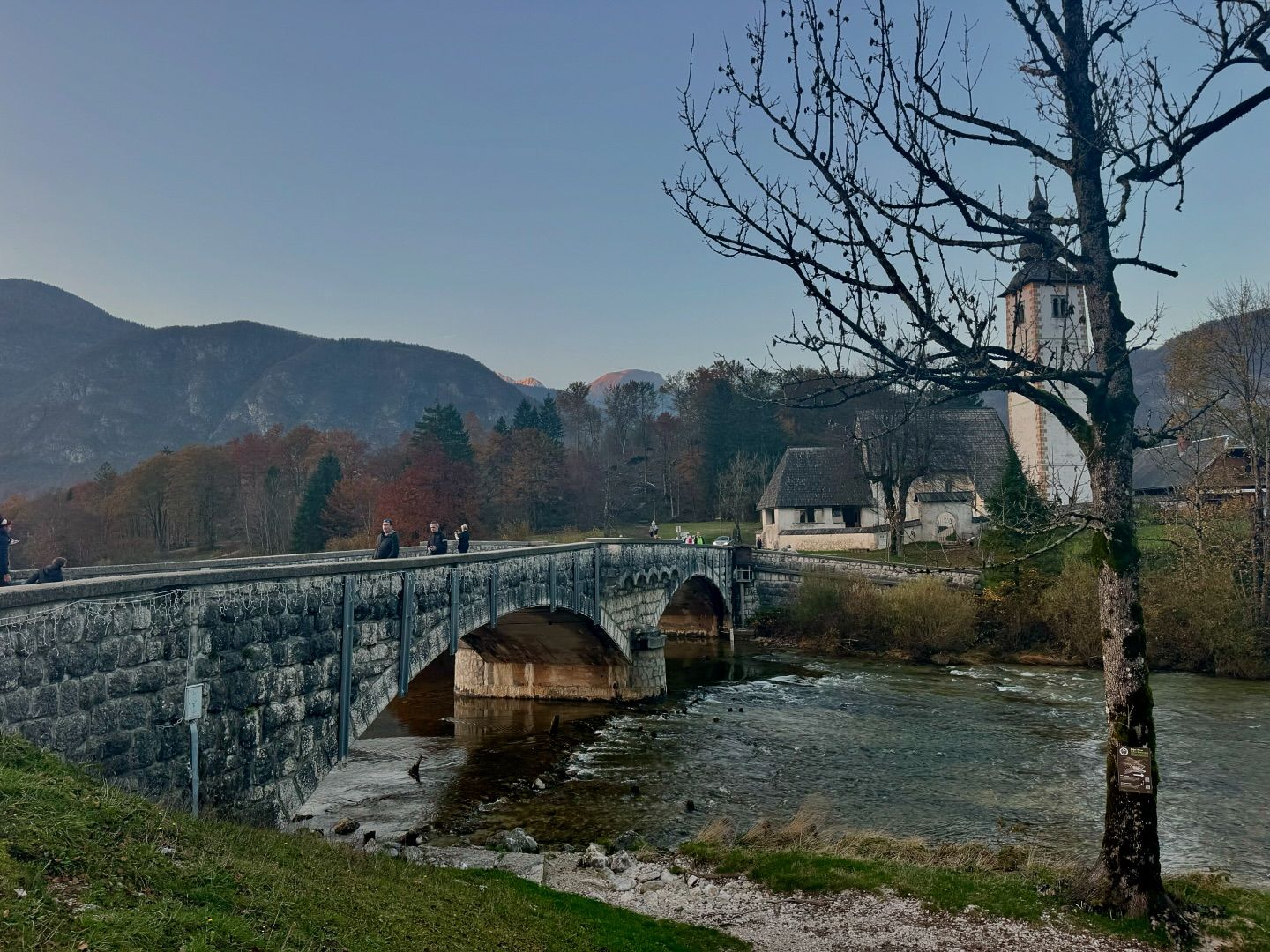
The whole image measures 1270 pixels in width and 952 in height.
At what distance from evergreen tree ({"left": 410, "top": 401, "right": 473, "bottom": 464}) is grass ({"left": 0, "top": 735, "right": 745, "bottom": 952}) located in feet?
178

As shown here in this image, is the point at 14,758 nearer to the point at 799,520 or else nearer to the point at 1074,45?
the point at 1074,45

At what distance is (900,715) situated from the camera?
2298cm

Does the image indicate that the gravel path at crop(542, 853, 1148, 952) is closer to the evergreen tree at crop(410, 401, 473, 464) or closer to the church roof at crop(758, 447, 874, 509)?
the church roof at crop(758, 447, 874, 509)

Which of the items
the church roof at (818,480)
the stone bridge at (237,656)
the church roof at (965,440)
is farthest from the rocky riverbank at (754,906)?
the church roof at (818,480)

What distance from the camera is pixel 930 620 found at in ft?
111

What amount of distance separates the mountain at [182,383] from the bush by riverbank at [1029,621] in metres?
107

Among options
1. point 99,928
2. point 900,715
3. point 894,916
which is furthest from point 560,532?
point 99,928

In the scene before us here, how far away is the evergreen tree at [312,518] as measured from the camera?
194ft

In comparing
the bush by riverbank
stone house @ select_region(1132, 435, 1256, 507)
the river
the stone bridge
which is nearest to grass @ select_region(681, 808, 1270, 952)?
the river

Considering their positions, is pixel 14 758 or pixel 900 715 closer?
pixel 14 758

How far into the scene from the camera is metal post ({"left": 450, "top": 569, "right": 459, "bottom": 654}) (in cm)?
1465

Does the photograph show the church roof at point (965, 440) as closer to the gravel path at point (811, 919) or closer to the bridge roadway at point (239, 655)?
the bridge roadway at point (239, 655)

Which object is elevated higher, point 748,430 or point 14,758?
point 748,430

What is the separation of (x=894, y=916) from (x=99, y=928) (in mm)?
7676
